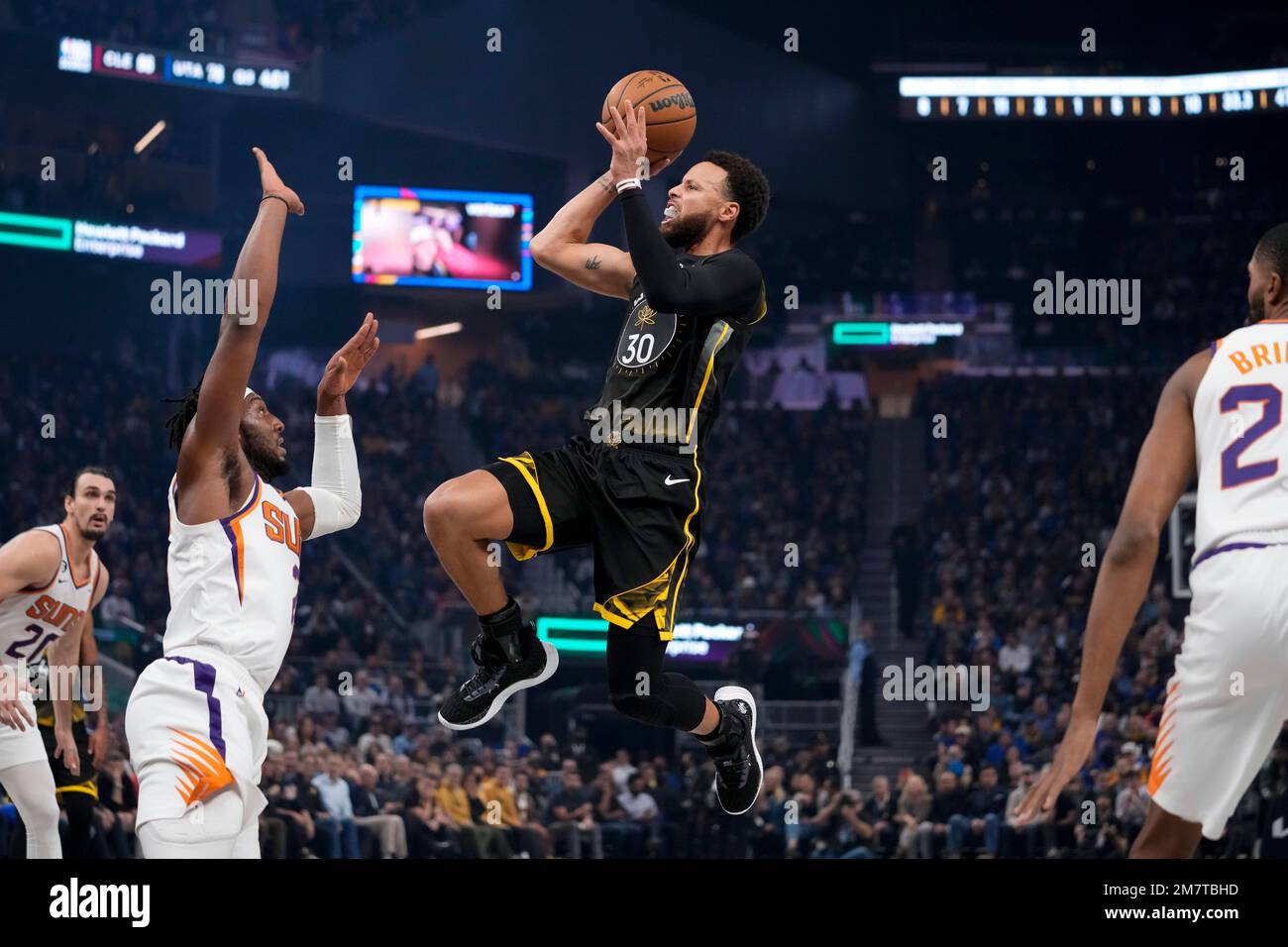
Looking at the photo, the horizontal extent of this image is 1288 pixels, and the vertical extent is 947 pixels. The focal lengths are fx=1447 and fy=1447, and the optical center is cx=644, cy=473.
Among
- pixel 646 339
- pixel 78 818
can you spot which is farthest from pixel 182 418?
pixel 78 818

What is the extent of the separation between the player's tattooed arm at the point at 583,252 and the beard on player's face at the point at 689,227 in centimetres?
21

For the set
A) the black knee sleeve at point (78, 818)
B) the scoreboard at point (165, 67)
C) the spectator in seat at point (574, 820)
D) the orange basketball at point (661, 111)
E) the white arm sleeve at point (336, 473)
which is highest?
the scoreboard at point (165, 67)

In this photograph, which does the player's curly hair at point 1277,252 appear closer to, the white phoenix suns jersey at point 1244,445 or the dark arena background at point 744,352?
the white phoenix suns jersey at point 1244,445

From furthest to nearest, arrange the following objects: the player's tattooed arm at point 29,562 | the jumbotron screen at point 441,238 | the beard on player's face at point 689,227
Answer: the jumbotron screen at point 441,238 → the player's tattooed arm at point 29,562 → the beard on player's face at point 689,227

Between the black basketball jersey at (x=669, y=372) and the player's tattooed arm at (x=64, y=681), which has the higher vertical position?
the black basketball jersey at (x=669, y=372)

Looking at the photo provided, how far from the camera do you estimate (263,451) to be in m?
5.51

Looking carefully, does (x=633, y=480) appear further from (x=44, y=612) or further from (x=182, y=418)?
(x=44, y=612)

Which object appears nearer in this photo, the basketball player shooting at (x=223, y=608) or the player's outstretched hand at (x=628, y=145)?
the basketball player shooting at (x=223, y=608)

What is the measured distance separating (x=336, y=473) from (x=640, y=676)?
5.16 ft

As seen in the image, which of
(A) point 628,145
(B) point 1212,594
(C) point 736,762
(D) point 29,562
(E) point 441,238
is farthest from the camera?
(E) point 441,238

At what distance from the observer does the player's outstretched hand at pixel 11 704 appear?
21.2 ft

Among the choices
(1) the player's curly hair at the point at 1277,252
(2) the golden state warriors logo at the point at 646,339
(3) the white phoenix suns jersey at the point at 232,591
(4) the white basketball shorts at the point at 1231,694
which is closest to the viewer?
(4) the white basketball shorts at the point at 1231,694

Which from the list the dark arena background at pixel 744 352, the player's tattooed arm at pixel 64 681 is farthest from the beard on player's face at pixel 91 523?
the dark arena background at pixel 744 352

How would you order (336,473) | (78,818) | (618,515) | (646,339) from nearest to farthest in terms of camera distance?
(618,515), (646,339), (336,473), (78,818)
